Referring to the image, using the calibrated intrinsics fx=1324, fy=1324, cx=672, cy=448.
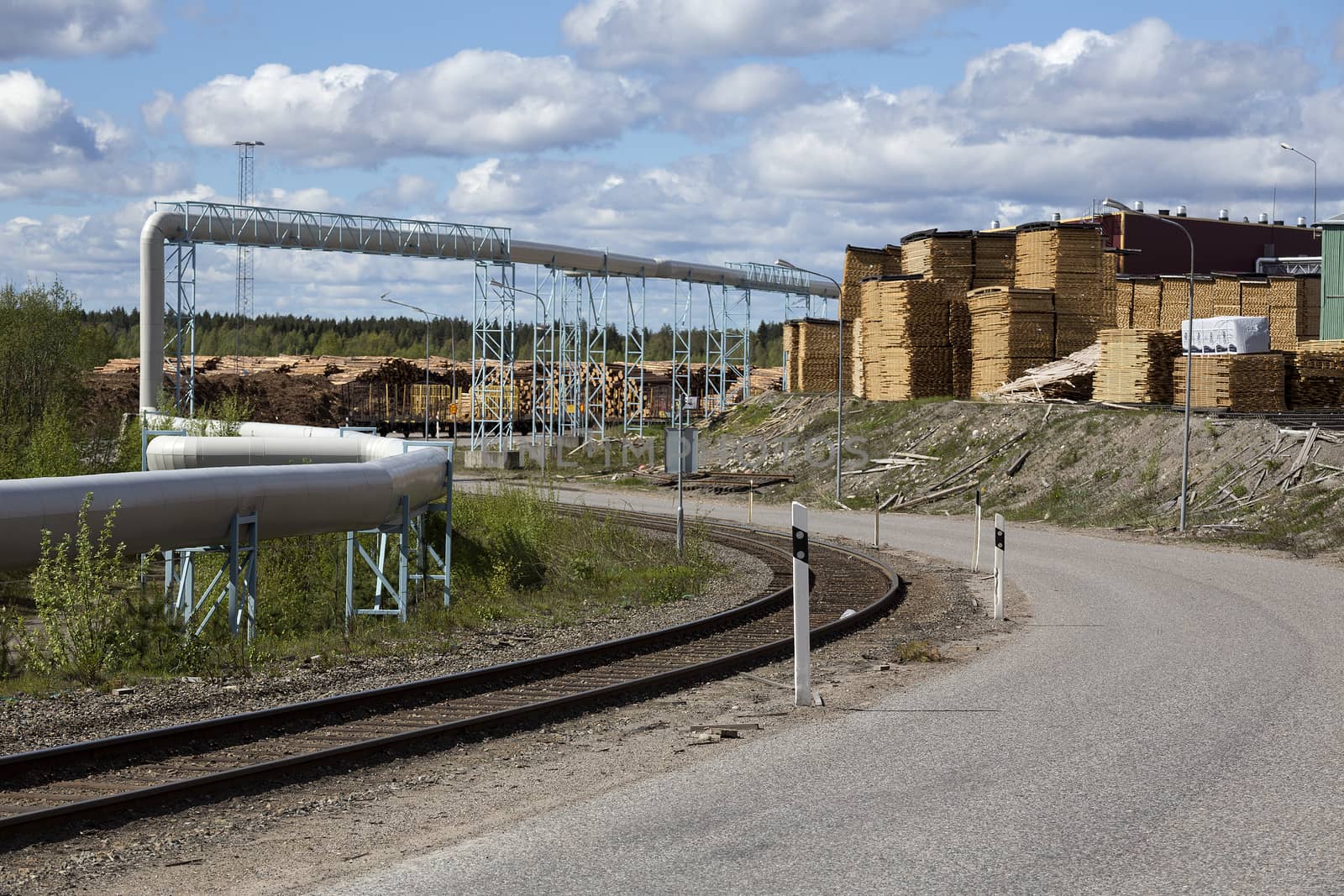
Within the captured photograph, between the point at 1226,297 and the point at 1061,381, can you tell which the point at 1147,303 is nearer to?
the point at 1226,297

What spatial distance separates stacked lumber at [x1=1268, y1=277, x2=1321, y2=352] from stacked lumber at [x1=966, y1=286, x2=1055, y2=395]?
7757 millimetres

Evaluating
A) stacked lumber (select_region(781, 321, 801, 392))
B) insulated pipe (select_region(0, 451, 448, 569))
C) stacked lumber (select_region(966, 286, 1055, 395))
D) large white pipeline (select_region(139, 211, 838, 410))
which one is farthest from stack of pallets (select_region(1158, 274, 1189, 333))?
insulated pipe (select_region(0, 451, 448, 569))

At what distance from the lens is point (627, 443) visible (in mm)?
56656

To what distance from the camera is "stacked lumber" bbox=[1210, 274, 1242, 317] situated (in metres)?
44.1

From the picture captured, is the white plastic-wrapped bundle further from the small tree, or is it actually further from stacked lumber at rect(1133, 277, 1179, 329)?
the small tree

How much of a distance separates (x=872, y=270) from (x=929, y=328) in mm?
8243

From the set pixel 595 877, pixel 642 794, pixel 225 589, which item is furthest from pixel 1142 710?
pixel 225 589

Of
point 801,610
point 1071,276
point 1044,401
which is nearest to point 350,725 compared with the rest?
point 801,610

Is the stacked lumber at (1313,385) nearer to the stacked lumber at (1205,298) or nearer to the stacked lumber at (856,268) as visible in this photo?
the stacked lumber at (1205,298)

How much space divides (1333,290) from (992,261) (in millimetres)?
11242

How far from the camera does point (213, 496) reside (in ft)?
50.6

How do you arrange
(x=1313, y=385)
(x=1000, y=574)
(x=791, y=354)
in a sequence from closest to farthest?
1. (x=1000, y=574)
2. (x=1313, y=385)
3. (x=791, y=354)

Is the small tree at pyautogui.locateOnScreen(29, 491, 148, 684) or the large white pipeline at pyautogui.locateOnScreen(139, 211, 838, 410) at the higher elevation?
the large white pipeline at pyautogui.locateOnScreen(139, 211, 838, 410)

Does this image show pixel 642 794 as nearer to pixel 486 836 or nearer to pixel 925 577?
pixel 486 836
